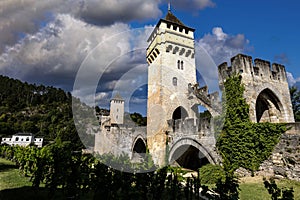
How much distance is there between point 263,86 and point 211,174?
5.62 metres

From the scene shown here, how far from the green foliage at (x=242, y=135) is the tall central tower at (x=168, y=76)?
693 centimetres

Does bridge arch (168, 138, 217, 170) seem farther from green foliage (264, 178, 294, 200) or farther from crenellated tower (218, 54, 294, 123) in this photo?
green foliage (264, 178, 294, 200)

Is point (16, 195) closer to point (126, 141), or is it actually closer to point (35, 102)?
point (126, 141)

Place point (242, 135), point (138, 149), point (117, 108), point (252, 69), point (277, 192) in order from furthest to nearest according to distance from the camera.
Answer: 1. point (117, 108)
2. point (138, 149)
3. point (252, 69)
4. point (242, 135)
5. point (277, 192)

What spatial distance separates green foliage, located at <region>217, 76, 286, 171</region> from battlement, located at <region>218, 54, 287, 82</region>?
0.55m

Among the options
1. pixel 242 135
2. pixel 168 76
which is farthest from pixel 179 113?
pixel 242 135

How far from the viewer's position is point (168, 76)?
18.1 meters

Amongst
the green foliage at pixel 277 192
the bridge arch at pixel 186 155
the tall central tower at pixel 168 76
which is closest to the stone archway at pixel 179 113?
the tall central tower at pixel 168 76

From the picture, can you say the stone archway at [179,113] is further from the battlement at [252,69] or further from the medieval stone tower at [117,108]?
the medieval stone tower at [117,108]

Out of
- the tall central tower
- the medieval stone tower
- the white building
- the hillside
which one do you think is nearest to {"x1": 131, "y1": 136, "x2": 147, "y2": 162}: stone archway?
the tall central tower

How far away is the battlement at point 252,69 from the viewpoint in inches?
389

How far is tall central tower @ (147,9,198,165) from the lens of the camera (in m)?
17.2

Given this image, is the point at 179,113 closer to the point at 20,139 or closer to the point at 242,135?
the point at 242,135

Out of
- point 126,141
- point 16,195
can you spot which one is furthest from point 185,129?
point 126,141
